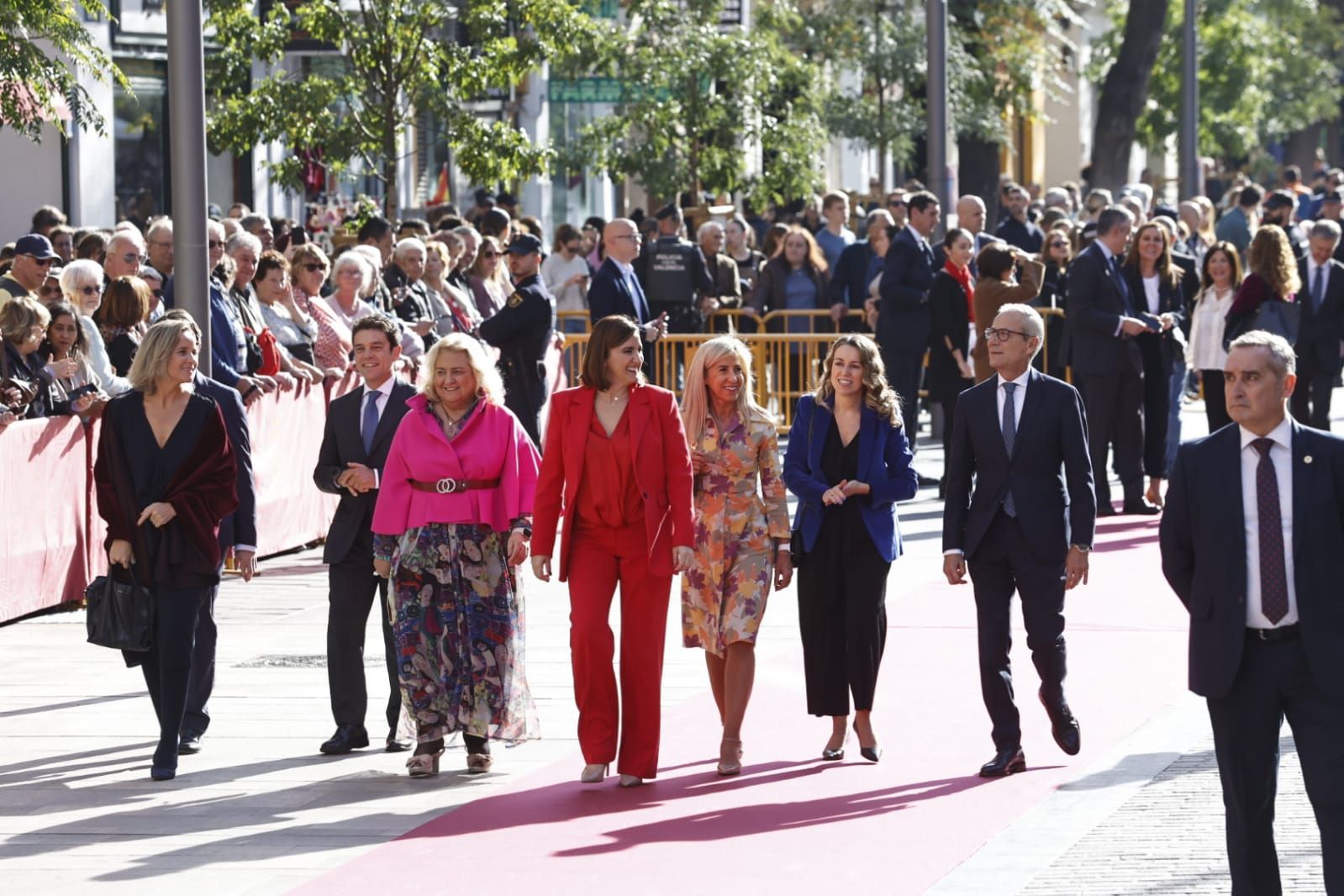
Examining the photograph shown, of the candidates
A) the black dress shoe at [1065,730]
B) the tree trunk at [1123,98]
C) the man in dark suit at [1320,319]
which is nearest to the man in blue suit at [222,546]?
the black dress shoe at [1065,730]

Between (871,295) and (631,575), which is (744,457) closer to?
(631,575)

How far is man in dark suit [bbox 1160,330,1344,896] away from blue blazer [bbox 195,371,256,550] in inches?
181

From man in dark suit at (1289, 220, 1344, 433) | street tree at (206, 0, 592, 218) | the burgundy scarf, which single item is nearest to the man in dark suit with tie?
the burgundy scarf

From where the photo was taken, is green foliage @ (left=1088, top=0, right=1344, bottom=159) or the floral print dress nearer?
the floral print dress

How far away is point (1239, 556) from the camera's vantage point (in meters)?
6.86

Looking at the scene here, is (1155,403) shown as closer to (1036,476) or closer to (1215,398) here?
(1215,398)

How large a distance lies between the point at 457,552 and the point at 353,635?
89 cm

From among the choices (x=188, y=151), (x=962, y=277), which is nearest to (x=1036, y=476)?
(x=188, y=151)

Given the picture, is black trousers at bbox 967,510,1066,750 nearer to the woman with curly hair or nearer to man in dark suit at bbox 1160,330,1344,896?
man in dark suit at bbox 1160,330,1344,896

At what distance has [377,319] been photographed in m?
10.1

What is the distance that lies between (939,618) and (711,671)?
3.47 metres

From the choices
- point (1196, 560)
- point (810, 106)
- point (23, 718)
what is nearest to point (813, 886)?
point (1196, 560)

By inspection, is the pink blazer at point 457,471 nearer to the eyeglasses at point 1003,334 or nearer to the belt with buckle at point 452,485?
the belt with buckle at point 452,485

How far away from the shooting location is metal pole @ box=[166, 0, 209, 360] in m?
12.4
